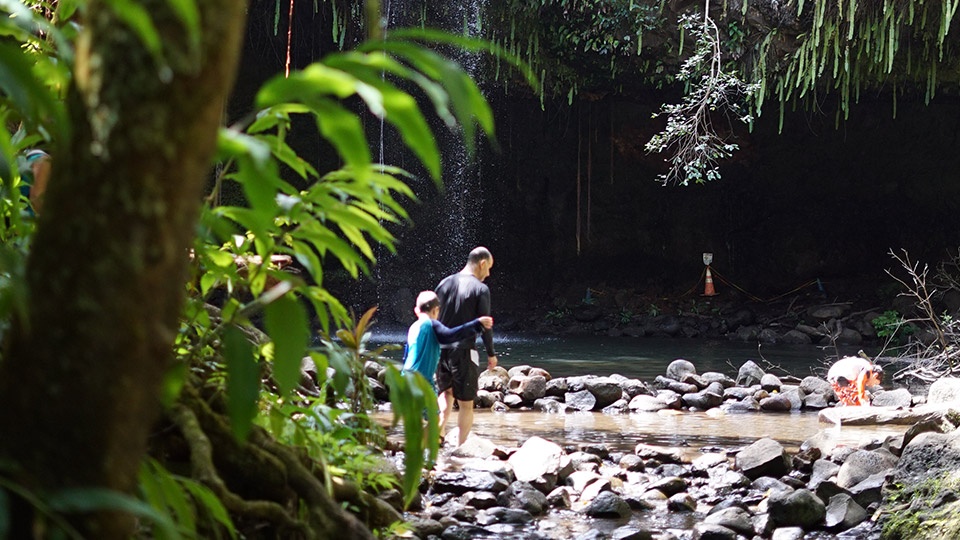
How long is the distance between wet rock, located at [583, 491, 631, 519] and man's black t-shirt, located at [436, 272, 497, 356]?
1.26 meters

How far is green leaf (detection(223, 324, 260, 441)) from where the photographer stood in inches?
56.2

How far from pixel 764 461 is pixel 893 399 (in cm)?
321

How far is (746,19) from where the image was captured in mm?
12547

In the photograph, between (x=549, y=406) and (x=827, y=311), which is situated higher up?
(x=827, y=311)

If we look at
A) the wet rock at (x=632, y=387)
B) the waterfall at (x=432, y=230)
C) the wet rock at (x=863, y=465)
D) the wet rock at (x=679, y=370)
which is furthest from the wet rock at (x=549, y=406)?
the waterfall at (x=432, y=230)

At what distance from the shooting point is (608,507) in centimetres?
523

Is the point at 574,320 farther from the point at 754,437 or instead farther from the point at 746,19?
the point at 754,437

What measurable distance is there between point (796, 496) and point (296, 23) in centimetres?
1288

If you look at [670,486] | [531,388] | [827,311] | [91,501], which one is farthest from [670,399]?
[827,311]

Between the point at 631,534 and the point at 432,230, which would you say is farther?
the point at 432,230

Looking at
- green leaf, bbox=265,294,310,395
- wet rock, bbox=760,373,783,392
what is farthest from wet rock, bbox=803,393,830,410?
green leaf, bbox=265,294,310,395

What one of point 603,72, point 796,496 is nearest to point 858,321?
point 603,72

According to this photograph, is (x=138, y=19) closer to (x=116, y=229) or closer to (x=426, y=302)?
(x=116, y=229)

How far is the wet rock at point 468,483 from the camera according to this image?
5359 millimetres
